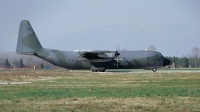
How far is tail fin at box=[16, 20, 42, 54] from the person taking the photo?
57062 mm

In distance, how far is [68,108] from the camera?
16.4 meters

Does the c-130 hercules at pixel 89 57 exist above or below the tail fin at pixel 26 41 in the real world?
below

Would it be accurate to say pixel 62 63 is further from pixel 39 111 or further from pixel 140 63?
pixel 39 111

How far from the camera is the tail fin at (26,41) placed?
187ft

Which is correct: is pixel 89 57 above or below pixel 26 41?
below

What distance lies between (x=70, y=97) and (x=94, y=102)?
8.56 ft

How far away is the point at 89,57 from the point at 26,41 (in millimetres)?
9080

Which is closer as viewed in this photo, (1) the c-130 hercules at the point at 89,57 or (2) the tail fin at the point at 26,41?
(1) the c-130 hercules at the point at 89,57

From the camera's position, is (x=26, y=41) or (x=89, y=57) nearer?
(x=89, y=57)

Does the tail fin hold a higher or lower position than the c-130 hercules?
higher

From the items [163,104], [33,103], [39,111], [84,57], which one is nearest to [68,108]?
[39,111]

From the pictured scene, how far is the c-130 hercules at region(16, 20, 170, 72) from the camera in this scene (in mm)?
55469

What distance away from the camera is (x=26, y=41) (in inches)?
2250

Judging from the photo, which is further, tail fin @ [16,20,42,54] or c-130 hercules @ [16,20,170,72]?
tail fin @ [16,20,42,54]
